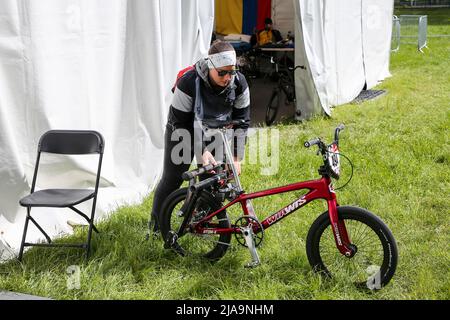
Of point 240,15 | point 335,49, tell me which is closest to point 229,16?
point 240,15

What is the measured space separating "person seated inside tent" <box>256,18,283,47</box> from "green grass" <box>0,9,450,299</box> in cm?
626

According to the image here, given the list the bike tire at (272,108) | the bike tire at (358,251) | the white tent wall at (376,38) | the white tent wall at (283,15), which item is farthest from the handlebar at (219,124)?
the white tent wall at (283,15)

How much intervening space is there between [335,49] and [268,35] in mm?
4099

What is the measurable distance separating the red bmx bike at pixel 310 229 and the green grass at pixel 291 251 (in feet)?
0.49

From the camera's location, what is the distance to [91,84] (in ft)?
16.9

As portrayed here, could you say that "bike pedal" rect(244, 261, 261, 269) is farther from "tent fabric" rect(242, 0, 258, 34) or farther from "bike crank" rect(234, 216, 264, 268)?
"tent fabric" rect(242, 0, 258, 34)

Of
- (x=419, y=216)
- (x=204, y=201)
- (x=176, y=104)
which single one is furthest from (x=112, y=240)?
(x=419, y=216)

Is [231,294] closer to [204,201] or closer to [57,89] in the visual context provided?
[204,201]

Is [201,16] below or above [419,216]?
above

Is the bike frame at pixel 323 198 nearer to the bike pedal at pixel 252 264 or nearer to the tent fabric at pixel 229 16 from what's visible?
the bike pedal at pixel 252 264

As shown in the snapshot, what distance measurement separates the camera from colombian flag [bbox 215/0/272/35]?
14711 mm

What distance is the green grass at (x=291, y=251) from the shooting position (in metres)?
3.81

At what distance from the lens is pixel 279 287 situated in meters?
3.84

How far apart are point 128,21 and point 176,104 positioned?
1.81 m
